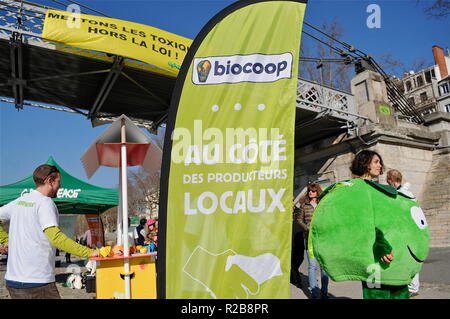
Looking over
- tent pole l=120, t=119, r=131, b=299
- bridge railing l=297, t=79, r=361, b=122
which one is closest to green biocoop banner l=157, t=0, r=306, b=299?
tent pole l=120, t=119, r=131, b=299

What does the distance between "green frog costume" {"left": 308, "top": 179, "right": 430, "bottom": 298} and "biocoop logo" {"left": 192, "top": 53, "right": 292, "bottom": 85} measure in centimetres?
111

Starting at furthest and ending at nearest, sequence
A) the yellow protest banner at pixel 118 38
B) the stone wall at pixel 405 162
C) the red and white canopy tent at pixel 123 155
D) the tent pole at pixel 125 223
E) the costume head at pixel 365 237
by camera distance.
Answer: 1. the stone wall at pixel 405 162
2. the yellow protest banner at pixel 118 38
3. the red and white canopy tent at pixel 123 155
4. the tent pole at pixel 125 223
5. the costume head at pixel 365 237

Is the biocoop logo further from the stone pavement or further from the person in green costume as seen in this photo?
the stone pavement

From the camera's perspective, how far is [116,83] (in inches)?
418

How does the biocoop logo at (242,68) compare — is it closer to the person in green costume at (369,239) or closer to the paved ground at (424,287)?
the person in green costume at (369,239)

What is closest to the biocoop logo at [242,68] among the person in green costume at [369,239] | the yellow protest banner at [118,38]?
the person in green costume at [369,239]

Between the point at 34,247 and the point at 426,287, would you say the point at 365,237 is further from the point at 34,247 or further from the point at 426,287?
the point at 426,287

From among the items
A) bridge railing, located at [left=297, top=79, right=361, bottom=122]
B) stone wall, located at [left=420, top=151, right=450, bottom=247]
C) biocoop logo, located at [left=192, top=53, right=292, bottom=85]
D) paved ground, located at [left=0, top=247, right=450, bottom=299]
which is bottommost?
paved ground, located at [left=0, top=247, right=450, bottom=299]

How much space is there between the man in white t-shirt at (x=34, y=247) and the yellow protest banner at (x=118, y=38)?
5914 millimetres

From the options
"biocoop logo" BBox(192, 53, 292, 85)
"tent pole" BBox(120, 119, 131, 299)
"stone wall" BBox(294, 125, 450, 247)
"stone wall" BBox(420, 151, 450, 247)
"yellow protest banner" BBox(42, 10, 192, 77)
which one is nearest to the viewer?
"biocoop logo" BBox(192, 53, 292, 85)

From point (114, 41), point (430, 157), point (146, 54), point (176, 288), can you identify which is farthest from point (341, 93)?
point (176, 288)

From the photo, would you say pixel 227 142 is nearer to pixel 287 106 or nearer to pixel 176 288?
pixel 287 106

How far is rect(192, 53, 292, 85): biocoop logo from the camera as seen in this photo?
268 cm

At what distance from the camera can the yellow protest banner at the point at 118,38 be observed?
24.7ft
